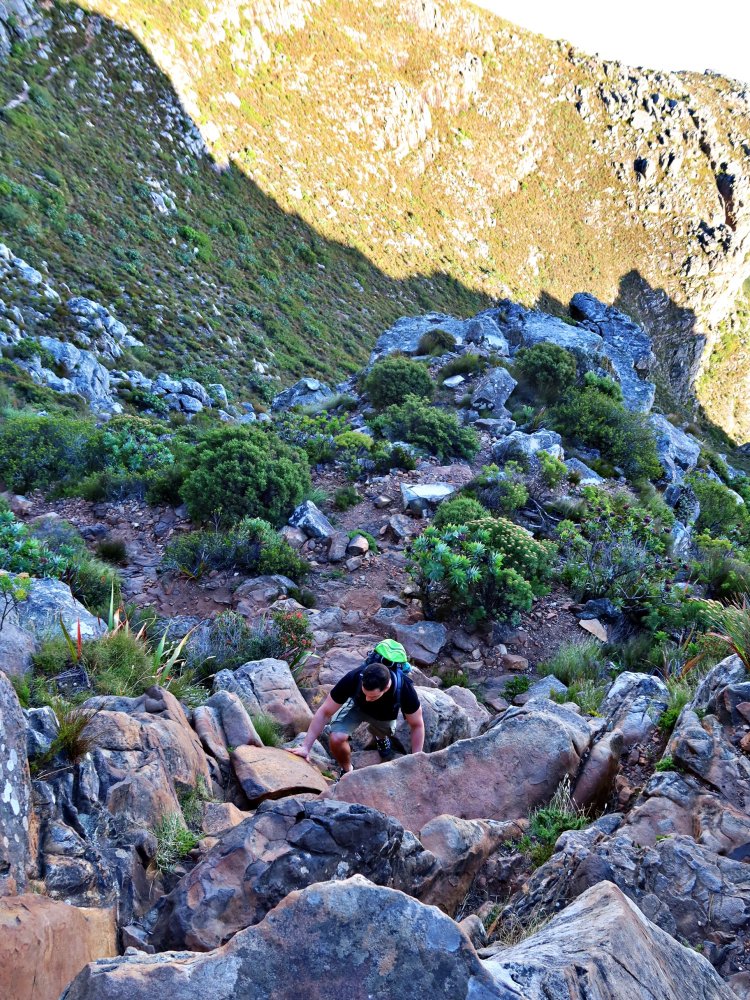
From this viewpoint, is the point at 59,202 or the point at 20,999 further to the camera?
the point at 59,202

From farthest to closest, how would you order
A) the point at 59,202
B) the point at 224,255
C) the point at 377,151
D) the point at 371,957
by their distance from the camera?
1. the point at 377,151
2. the point at 224,255
3. the point at 59,202
4. the point at 371,957

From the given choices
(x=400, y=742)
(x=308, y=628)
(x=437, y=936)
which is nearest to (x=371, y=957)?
(x=437, y=936)

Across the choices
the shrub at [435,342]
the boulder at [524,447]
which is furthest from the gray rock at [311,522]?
the shrub at [435,342]

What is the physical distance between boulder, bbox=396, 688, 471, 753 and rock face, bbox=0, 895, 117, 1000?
10.2ft

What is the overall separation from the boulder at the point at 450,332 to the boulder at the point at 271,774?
14312 millimetres

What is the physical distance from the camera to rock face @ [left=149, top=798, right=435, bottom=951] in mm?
2936

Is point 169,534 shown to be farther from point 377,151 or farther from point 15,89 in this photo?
point 377,151

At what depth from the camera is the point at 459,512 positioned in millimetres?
9359

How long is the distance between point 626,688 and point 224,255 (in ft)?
102

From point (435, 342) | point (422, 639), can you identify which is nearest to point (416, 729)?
point (422, 639)

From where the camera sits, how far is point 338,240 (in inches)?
1538

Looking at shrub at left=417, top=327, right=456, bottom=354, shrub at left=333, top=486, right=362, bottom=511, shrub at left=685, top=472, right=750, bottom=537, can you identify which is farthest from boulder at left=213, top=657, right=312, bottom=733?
shrub at left=417, top=327, right=456, bottom=354

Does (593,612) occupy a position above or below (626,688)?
above

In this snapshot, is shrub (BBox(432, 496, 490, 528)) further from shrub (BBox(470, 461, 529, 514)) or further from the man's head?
the man's head
